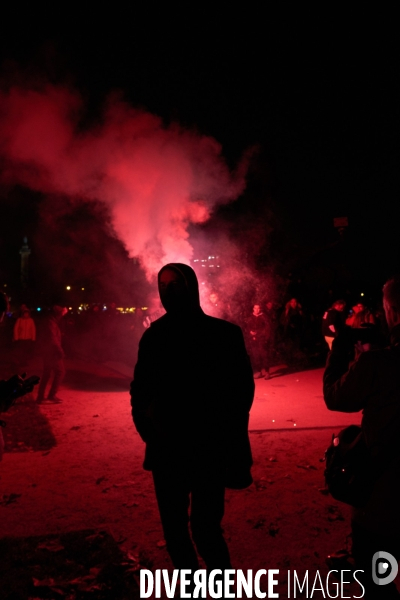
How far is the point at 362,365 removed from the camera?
2254 millimetres

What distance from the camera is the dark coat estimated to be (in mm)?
2514

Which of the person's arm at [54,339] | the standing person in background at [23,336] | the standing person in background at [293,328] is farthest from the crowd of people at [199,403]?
the standing person in background at [23,336]

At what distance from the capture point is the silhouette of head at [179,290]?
2.66 meters

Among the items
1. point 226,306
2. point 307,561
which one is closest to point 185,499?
point 307,561

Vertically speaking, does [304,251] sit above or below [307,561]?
above

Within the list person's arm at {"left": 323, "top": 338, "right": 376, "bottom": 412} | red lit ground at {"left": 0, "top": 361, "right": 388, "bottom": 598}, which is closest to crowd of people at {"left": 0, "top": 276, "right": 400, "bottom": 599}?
person's arm at {"left": 323, "top": 338, "right": 376, "bottom": 412}

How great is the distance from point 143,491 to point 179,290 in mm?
2878

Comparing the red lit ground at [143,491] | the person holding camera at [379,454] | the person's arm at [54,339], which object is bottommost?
the red lit ground at [143,491]

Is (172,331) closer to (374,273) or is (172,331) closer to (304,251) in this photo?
(304,251)

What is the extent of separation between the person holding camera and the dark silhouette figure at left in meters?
0.65

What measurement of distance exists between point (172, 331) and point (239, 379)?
1.59 ft

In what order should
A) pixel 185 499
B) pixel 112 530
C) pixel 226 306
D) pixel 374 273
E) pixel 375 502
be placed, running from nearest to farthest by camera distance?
1. pixel 375 502
2. pixel 185 499
3. pixel 112 530
4. pixel 226 306
5. pixel 374 273

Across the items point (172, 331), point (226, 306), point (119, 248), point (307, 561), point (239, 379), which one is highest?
point (119, 248)

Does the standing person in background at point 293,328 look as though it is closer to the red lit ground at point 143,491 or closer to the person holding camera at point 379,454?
the red lit ground at point 143,491
